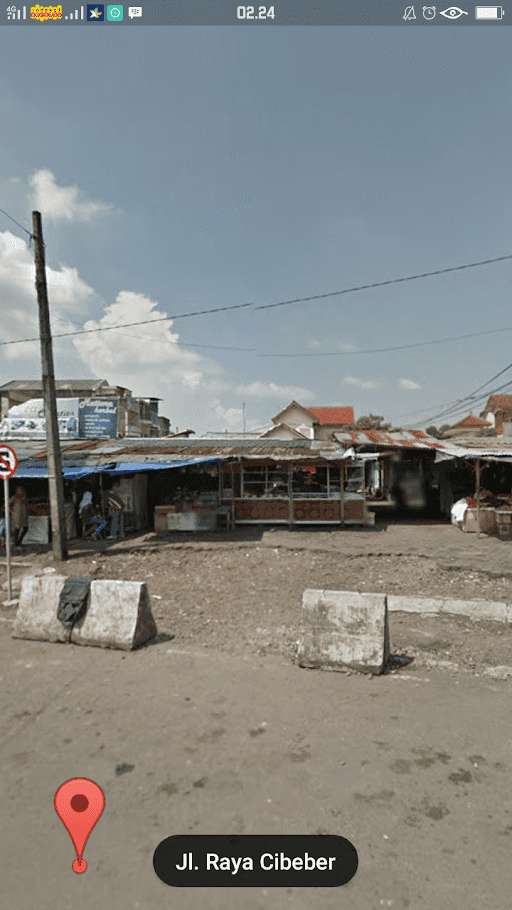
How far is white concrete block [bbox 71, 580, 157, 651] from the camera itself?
6.21 metres

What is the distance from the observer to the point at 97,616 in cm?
640

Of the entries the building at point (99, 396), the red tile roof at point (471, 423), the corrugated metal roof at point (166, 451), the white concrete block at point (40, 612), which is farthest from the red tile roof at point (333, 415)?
the white concrete block at point (40, 612)

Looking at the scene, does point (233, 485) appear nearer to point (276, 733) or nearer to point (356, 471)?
point (356, 471)

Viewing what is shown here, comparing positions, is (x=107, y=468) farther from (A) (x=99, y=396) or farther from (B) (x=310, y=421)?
(B) (x=310, y=421)

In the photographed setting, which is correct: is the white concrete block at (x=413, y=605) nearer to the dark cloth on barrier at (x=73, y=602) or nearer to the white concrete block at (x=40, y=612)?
the dark cloth on barrier at (x=73, y=602)

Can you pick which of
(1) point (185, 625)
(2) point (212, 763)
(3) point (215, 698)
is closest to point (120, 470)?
(1) point (185, 625)

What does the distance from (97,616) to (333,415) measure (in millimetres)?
50968

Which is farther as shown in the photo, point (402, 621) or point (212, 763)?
point (402, 621)

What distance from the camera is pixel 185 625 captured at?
24.1ft

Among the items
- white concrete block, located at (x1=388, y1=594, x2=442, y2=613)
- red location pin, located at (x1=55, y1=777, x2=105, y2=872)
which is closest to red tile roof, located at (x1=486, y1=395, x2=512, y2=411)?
white concrete block, located at (x1=388, y1=594, x2=442, y2=613)

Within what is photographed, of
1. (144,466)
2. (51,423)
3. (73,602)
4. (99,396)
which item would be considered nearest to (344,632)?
(73,602)

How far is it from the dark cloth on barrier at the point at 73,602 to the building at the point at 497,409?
5443cm

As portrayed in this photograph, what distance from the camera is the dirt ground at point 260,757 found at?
107 inches

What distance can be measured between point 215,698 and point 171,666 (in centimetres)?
104
